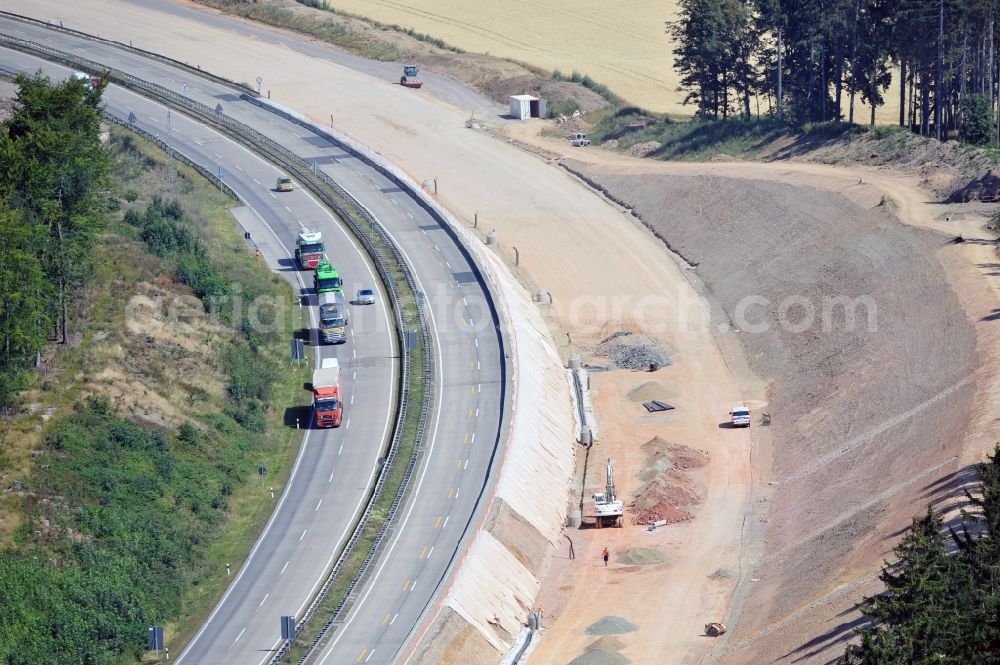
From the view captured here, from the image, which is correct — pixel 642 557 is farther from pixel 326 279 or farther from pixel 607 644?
pixel 326 279

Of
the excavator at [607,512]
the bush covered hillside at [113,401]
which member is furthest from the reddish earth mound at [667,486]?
the bush covered hillside at [113,401]

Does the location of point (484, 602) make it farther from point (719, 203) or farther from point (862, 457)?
point (719, 203)

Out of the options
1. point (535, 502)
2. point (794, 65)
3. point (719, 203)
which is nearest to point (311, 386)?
point (535, 502)

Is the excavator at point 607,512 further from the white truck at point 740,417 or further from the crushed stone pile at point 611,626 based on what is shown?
the white truck at point 740,417

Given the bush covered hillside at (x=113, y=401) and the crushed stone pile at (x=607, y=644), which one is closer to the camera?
the bush covered hillside at (x=113, y=401)

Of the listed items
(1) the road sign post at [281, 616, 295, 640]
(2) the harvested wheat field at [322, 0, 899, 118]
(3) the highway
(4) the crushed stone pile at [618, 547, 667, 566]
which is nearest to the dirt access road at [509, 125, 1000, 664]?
(4) the crushed stone pile at [618, 547, 667, 566]

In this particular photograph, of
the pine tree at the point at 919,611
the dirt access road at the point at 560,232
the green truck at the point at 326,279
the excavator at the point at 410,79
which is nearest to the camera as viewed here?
the pine tree at the point at 919,611

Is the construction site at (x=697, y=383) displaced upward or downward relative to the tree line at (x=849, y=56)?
downward
